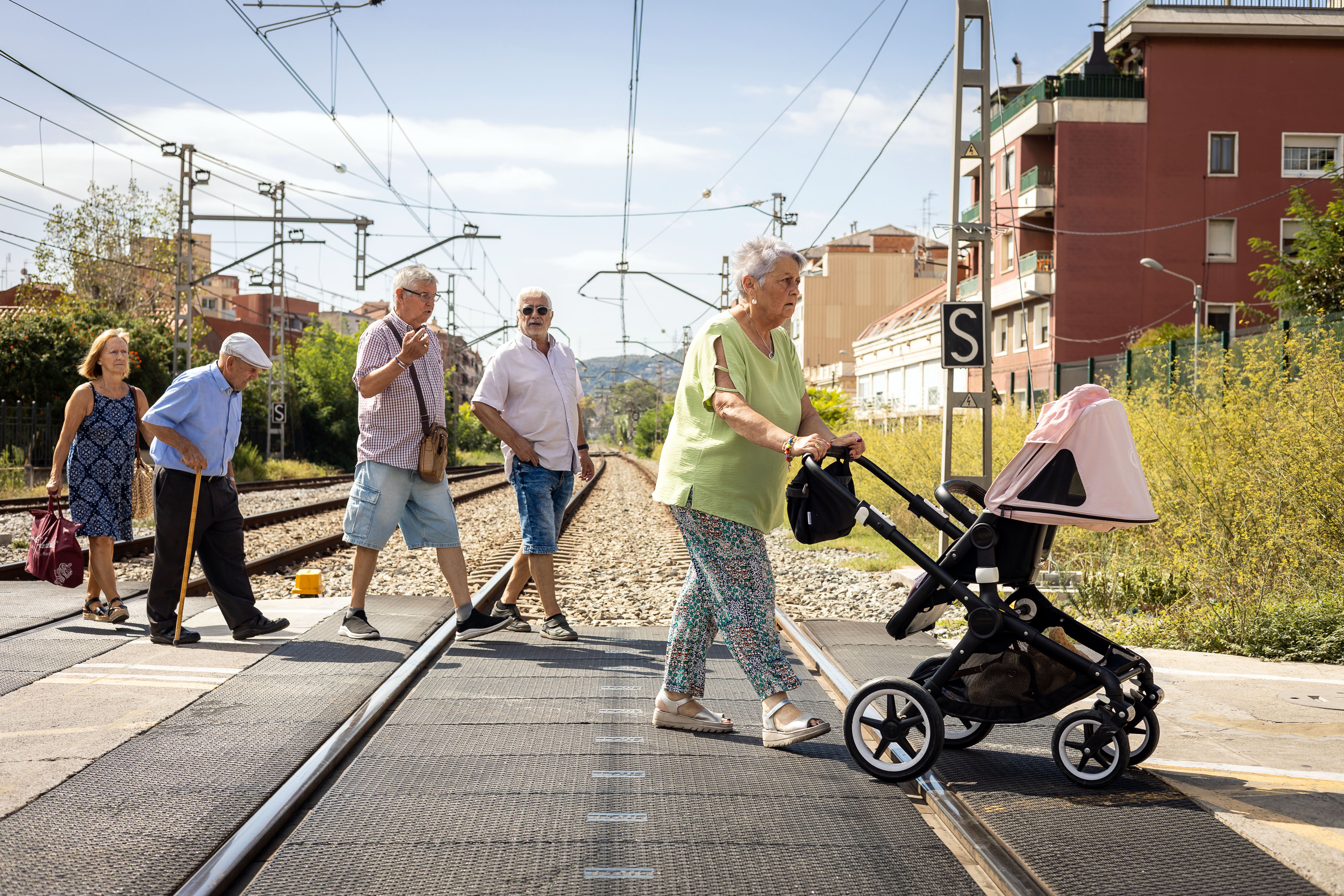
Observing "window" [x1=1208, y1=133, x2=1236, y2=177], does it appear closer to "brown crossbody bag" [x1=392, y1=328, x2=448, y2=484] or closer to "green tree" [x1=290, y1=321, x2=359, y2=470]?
"green tree" [x1=290, y1=321, x2=359, y2=470]

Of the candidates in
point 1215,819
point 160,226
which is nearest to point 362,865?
point 1215,819

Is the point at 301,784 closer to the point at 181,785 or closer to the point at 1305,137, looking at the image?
the point at 181,785

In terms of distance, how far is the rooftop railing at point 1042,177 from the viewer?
146 feet

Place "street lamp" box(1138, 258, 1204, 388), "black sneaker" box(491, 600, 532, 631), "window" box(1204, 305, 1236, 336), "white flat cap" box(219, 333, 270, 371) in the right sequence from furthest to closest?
"window" box(1204, 305, 1236, 336)
"street lamp" box(1138, 258, 1204, 388)
"black sneaker" box(491, 600, 532, 631)
"white flat cap" box(219, 333, 270, 371)

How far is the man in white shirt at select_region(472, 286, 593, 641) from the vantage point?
7.20 m

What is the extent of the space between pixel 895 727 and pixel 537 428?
3547 millimetres

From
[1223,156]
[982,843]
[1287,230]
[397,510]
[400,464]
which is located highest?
[1223,156]

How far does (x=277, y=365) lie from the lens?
172 ft

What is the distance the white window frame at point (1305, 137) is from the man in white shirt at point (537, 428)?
45.4 m

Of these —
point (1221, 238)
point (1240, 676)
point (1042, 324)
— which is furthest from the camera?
point (1042, 324)

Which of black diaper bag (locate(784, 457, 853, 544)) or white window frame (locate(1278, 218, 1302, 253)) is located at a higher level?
white window frame (locate(1278, 218, 1302, 253))

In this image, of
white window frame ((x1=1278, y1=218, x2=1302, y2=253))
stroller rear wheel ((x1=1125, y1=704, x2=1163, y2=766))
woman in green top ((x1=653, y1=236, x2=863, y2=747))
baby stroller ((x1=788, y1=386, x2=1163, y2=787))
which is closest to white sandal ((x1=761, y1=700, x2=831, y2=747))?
woman in green top ((x1=653, y1=236, x2=863, y2=747))

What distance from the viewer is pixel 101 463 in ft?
24.8

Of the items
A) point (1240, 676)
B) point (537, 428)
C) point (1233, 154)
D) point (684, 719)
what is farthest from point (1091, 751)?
point (1233, 154)
